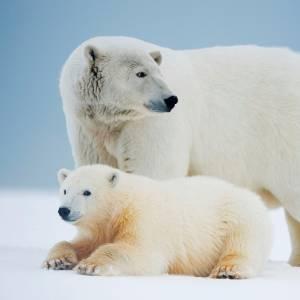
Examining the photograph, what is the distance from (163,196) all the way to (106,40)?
2.11 metres

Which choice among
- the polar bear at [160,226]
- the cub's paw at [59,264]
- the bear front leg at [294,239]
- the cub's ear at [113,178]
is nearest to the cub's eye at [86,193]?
the polar bear at [160,226]

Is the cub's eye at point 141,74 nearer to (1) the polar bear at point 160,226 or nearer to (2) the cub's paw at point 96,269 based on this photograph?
(1) the polar bear at point 160,226

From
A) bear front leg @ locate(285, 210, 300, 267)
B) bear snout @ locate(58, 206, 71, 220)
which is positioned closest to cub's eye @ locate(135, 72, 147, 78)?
Answer: bear snout @ locate(58, 206, 71, 220)

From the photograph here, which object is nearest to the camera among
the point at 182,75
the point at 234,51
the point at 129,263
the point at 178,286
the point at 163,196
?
the point at 178,286

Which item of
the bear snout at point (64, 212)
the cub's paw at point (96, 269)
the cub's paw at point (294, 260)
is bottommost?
the cub's paw at point (294, 260)

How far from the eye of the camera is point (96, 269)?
17.1ft

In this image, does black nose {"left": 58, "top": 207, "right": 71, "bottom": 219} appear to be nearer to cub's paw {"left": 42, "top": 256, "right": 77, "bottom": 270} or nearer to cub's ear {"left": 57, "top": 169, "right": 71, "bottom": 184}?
cub's paw {"left": 42, "top": 256, "right": 77, "bottom": 270}

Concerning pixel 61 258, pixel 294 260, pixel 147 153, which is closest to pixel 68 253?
pixel 61 258

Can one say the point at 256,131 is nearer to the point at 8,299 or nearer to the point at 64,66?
the point at 64,66

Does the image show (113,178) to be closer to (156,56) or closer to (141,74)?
(141,74)

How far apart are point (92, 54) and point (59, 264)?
2211mm

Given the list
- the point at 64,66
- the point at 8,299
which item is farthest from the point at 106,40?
the point at 8,299

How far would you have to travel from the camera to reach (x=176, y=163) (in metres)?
7.41

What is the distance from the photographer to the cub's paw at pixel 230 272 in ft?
18.0
